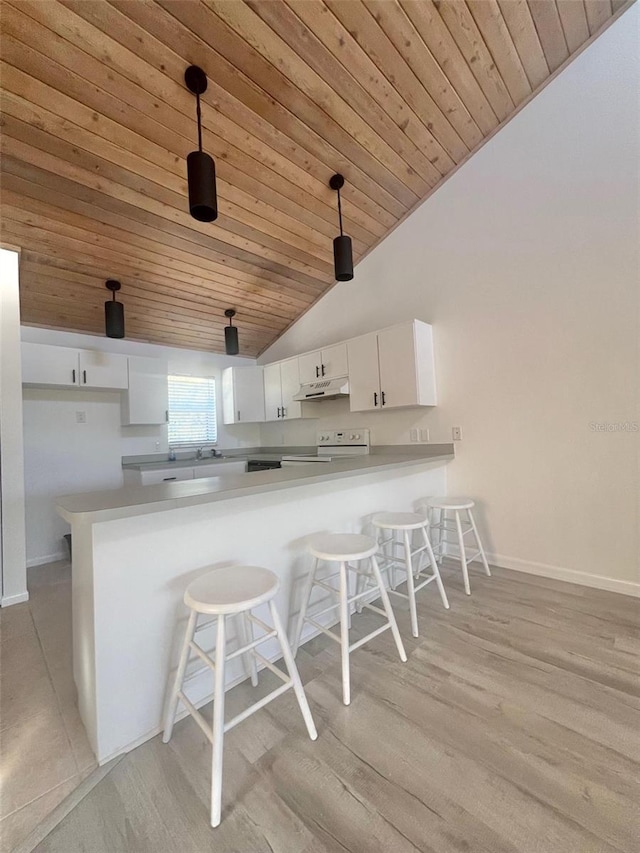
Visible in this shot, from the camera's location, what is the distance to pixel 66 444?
11.7ft

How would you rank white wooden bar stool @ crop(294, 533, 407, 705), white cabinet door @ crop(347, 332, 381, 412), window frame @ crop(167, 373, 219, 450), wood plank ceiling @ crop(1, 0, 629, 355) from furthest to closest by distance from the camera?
window frame @ crop(167, 373, 219, 450), white cabinet door @ crop(347, 332, 381, 412), wood plank ceiling @ crop(1, 0, 629, 355), white wooden bar stool @ crop(294, 533, 407, 705)

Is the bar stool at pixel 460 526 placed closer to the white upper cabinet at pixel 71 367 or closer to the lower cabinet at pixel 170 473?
the lower cabinet at pixel 170 473

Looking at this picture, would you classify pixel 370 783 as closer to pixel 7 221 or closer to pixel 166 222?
pixel 166 222

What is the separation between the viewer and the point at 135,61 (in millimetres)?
1803

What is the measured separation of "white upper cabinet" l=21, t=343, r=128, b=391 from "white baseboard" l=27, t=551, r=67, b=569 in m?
1.68

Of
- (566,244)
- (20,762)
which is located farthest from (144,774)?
(566,244)

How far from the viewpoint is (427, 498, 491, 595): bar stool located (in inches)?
96.7

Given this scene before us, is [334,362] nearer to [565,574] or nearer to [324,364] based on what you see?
[324,364]

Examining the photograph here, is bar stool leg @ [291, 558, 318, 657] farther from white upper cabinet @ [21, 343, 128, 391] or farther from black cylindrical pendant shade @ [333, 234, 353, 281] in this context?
white upper cabinet @ [21, 343, 128, 391]

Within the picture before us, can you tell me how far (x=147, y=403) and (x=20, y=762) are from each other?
10.1 ft

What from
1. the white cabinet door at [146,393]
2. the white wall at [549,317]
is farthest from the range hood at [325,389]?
the white cabinet door at [146,393]

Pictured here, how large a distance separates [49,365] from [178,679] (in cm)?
311

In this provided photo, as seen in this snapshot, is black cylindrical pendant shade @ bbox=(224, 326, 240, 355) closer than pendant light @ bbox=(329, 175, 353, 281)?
No

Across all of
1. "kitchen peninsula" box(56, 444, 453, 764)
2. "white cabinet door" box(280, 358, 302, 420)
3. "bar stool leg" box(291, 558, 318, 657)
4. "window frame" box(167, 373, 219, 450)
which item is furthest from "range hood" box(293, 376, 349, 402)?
"bar stool leg" box(291, 558, 318, 657)
